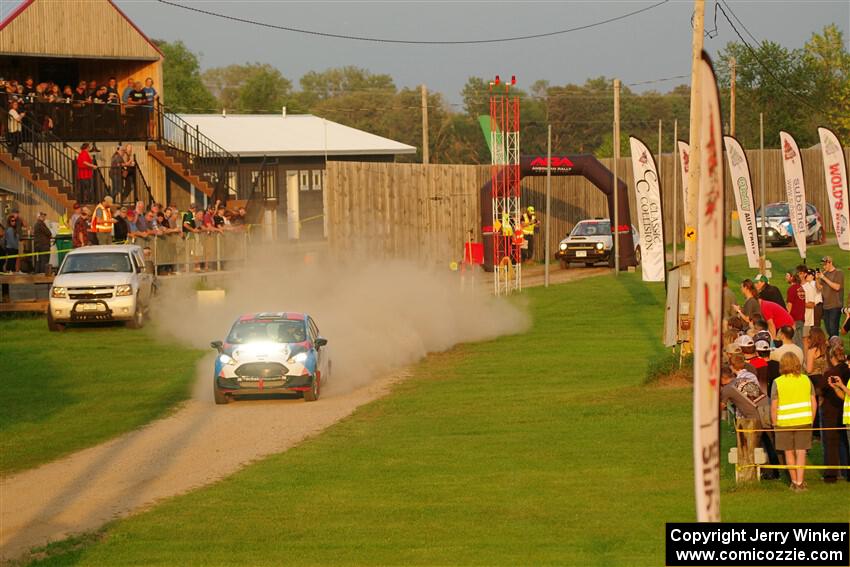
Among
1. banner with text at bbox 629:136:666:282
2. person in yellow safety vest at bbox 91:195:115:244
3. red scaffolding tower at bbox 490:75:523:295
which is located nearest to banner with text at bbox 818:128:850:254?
banner with text at bbox 629:136:666:282

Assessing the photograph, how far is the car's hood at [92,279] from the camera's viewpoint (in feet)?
108

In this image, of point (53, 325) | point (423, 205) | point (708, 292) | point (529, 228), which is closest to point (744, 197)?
point (53, 325)

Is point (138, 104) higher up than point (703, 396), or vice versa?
point (138, 104)

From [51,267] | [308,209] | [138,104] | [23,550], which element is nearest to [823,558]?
[23,550]

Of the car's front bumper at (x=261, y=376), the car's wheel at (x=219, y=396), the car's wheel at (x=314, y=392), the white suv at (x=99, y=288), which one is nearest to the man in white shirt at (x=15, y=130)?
the white suv at (x=99, y=288)

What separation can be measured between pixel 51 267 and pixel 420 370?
12226mm

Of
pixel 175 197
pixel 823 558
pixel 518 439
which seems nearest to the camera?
pixel 823 558

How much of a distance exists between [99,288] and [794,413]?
2182 centimetres

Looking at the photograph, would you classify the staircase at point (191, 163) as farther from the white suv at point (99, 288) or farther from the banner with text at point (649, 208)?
the banner with text at point (649, 208)

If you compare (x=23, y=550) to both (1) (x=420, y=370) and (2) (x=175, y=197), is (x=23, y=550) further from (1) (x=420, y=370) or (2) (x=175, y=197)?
(2) (x=175, y=197)

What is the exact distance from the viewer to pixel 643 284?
146 feet

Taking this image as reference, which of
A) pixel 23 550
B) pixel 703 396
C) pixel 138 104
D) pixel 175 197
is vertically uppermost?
pixel 138 104

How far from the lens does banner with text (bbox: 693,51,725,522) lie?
19.4ft

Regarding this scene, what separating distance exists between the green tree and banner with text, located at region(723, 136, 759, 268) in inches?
3044
